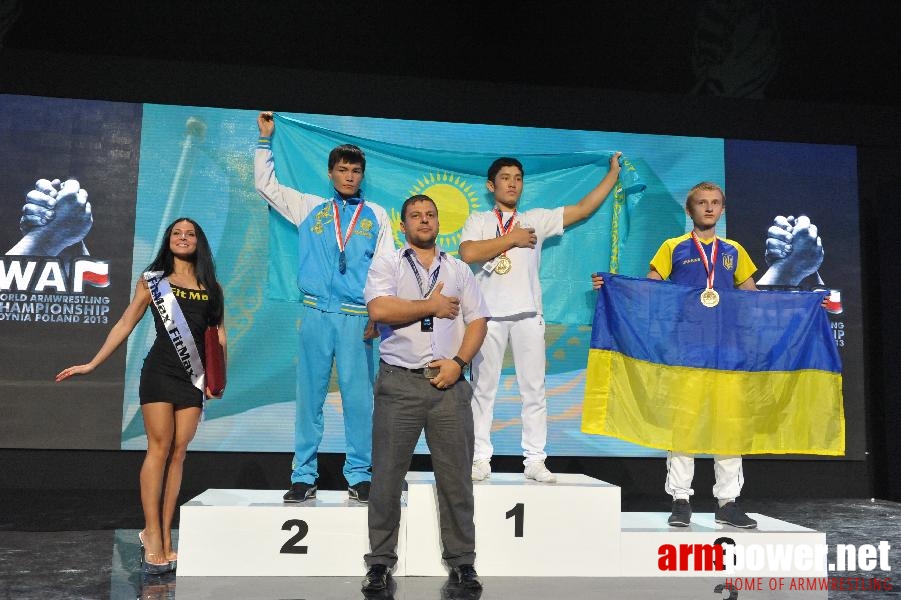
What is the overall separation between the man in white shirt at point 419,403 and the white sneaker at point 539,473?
1.94ft

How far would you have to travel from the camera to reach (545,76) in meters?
5.84

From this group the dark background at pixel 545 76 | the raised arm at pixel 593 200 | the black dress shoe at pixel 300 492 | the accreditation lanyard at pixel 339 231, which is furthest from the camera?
the dark background at pixel 545 76

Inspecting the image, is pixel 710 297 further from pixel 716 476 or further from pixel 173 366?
pixel 173 366

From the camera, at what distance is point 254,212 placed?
18.1 ft

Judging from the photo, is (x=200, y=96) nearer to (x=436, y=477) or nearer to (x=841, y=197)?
(x=436, y=477)

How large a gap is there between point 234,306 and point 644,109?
3.32m

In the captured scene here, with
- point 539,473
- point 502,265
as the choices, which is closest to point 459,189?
point 502,265

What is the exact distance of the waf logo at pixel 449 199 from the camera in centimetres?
509

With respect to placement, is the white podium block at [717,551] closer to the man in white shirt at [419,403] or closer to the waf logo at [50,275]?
the man in white shirt at [419,403]

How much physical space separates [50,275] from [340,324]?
2727 millimetres

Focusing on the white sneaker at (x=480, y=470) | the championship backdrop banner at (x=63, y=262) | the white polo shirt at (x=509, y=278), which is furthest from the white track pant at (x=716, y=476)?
the championship backdrop banner at (x=63, y=262)

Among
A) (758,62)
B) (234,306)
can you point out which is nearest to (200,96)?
(234,306)

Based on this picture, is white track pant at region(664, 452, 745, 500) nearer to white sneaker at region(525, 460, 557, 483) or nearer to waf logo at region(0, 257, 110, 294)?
white sneaker at region(525, 460, 557, 483)

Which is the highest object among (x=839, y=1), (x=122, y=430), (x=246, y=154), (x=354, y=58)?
(x=839, y=1)
